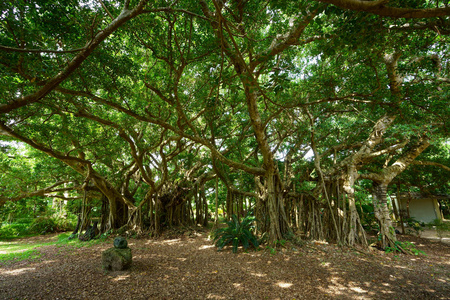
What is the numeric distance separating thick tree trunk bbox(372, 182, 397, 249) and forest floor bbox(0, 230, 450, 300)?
0.47 m

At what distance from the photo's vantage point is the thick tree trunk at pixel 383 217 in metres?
6.23

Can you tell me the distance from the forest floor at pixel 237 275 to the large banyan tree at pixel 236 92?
3.77 feet

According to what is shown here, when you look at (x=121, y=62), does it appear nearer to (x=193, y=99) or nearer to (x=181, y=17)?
(x=181, y=17)

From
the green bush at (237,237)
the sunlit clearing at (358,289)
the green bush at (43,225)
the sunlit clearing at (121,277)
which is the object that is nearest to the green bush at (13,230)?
the green bush at (43,225)

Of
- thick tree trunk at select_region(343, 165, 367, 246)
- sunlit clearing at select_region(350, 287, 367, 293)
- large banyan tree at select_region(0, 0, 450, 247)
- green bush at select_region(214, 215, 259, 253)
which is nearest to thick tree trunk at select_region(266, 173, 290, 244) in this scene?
large banyan tree at select_region(0, 0, 450, 247)

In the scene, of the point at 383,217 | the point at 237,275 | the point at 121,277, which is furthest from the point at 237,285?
the point at 383,217

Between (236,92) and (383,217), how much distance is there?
6165mm

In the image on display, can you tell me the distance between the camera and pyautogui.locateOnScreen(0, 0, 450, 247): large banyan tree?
3.01m

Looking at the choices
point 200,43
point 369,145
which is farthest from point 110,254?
point 369,145

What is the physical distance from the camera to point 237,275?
4.19 m

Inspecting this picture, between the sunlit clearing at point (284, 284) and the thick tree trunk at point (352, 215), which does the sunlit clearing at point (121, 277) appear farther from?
the thick tree trunk at point (352, 215)

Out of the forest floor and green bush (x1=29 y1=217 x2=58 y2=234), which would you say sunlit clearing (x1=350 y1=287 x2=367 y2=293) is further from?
green bush (x1=29 y1=217 x2=58 y2=234)

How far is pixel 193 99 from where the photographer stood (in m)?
6.76

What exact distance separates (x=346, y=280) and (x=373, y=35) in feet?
13.8
